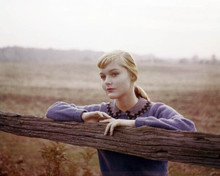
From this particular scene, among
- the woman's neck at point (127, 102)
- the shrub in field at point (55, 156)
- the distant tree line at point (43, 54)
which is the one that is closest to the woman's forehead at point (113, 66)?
the woman's neck at point (127, 102)

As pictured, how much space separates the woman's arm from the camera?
1655 mm

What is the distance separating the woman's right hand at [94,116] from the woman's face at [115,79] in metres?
0.11

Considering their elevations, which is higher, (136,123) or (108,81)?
(108,81)

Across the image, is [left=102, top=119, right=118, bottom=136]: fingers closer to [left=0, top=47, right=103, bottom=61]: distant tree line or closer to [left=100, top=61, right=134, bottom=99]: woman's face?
[left=100, top=61, right=134, bottom=99]: woman's face

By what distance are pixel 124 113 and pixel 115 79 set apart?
22 cm

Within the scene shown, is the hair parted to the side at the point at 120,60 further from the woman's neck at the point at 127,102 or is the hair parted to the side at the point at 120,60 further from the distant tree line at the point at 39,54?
the distant tree line at the point at 39,54

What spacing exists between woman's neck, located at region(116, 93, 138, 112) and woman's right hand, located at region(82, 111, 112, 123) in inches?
4.1

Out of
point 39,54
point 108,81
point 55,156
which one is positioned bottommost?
point 55,156

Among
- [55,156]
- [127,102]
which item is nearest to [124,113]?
→ [127,102]

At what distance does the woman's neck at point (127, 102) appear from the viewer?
1.67m

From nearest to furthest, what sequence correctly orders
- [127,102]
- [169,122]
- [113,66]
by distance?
1. [169,122]
2. [113,66]
3. [127,102]

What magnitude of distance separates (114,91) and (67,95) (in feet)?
7.99

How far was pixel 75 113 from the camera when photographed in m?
1.73

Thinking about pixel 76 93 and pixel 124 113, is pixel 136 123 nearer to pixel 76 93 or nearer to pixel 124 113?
pixel 124 113
